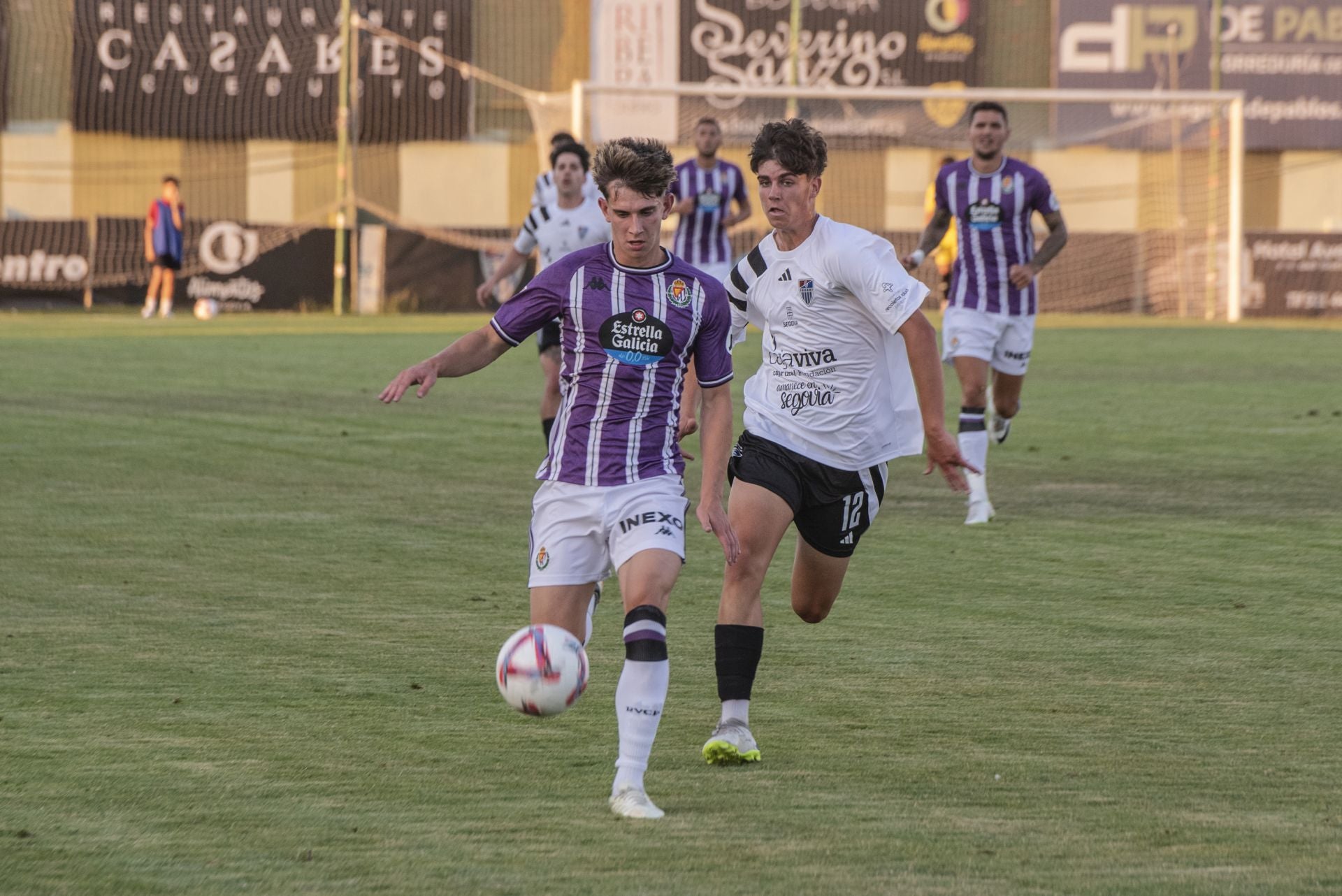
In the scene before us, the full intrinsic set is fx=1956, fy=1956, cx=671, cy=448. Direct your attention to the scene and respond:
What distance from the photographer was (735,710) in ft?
18.4

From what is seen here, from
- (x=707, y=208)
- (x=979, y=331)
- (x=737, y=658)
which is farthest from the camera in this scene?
(x=707, y=208)

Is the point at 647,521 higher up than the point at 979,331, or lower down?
lower down

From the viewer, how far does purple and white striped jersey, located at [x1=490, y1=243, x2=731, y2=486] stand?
210 inches

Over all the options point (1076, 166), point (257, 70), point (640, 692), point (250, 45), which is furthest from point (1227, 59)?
point (640, 692)

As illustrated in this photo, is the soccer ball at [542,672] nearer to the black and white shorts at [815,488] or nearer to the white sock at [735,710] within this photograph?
the white sock at [735,710]

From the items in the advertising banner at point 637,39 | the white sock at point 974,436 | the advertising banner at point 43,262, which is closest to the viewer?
the white sock at point 974,436

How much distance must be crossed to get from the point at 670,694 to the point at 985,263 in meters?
5.30

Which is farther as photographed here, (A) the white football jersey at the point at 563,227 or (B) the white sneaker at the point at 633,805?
(A) the white football jersey at the point at 563,227

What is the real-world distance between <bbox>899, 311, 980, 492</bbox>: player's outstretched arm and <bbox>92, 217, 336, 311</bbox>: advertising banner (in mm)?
28853

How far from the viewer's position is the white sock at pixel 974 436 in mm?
10789

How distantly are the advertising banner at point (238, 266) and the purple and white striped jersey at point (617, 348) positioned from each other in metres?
29.2

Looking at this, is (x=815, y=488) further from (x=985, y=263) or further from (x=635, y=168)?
(x=985, y=263)

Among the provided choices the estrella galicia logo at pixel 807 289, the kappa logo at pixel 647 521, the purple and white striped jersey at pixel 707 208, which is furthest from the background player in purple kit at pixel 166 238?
Answer: the kappa logo at pixel 647 521

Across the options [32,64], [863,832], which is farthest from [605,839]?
[32,64]
